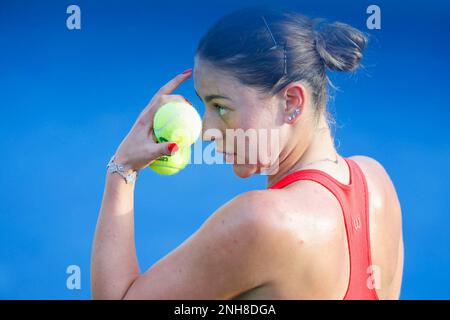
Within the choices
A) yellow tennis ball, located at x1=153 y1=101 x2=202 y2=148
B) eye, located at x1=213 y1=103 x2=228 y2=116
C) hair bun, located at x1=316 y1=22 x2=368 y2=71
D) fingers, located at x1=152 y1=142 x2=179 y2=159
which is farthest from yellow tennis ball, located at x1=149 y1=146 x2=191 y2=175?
hair bun, located at x1=316 y1=22 x2=368 y2=71

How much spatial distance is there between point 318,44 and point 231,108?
0.34m

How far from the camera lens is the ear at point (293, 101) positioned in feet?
5.67

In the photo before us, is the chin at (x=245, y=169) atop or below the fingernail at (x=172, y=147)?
below

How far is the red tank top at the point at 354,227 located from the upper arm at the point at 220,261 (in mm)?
220

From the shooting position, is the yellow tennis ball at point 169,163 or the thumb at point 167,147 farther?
the yellow tennis ball at point 169,163

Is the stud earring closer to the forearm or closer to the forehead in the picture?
the forehead

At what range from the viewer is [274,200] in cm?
150

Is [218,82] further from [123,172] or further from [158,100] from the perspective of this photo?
[123,172]

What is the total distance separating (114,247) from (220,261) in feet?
1.15

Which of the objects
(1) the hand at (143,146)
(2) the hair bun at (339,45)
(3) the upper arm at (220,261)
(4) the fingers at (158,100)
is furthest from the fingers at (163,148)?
(2) the hair bun at (339,45)

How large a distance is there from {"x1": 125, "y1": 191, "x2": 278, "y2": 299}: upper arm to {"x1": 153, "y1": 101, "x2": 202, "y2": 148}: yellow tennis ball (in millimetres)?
428

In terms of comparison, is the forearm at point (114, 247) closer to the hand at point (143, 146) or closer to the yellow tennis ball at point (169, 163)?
the hand at point (143, 146)

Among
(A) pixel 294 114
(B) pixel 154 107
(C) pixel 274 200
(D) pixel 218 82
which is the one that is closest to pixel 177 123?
(B) pixel 154 107
